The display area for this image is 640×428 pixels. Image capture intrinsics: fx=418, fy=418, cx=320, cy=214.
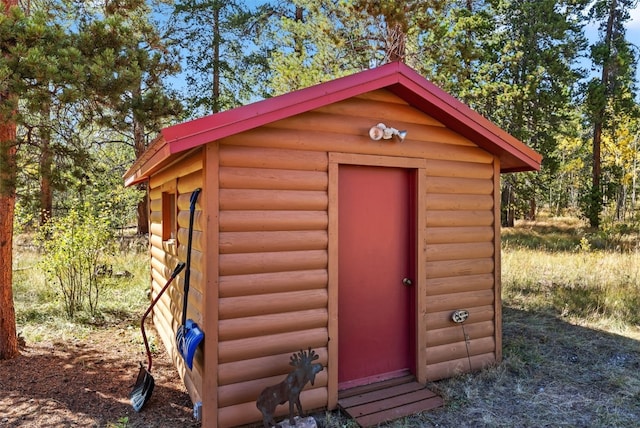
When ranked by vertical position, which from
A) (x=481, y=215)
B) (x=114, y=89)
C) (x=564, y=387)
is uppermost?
(x=114, y=89)

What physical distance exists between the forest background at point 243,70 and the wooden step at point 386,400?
3.78 m

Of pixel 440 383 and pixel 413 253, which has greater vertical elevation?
pixel 413 253

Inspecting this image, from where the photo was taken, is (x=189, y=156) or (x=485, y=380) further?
(x=485, y=380)

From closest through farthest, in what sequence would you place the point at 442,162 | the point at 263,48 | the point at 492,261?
1. the point at 442,162
2. the point at 492,261
3. the point at 263,48

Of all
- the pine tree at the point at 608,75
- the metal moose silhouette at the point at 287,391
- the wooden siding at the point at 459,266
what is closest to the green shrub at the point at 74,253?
the metal moose silhouette at the point at 287,391

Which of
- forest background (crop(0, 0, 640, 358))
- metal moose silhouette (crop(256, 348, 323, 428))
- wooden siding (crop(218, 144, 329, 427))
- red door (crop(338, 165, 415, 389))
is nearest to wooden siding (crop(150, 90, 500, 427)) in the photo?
wooden siding (crop(218, 144, 329, 427))

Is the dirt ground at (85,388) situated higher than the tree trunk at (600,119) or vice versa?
the tree trunk at (600,119)

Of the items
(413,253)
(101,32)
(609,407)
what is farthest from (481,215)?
(101,32)

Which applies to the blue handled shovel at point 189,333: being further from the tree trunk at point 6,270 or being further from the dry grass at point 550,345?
the tree trunk at point 6,270

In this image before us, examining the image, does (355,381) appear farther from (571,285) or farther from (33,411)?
(571,285)

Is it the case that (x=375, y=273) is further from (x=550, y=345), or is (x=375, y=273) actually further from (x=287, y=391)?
(x=550, y=345)

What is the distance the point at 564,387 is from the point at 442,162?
2.62 meters

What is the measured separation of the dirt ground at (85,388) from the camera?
3.55 meters

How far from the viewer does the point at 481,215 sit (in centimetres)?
464
